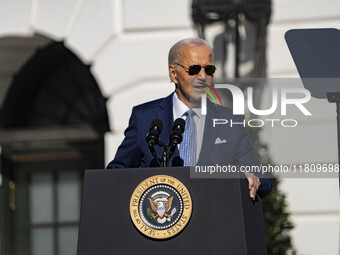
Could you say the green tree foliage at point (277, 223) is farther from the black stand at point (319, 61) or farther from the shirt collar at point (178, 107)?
the shirt collar at point (178, 107)

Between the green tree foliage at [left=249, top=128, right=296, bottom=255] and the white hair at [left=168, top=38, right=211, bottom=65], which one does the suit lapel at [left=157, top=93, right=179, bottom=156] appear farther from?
the green tree foliage at [left=249, top=128, right=296, bottom=255]

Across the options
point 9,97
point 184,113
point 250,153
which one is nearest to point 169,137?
point 184,113

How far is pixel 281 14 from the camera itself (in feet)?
24.8

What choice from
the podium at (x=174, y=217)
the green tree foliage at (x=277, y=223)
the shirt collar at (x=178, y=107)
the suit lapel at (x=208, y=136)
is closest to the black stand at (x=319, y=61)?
the suit lapel at (x=208, y=136)

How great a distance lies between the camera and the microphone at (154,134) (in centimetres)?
370

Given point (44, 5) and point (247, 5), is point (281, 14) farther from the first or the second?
point (44, 5)

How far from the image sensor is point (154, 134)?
12.2 ft

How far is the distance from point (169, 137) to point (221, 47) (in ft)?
12.7

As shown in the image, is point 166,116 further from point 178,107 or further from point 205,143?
point 205,143

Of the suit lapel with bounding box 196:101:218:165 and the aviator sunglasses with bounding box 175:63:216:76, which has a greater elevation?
the aviator sunglasses with bounding box 175:63:216:76

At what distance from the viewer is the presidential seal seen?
3.61 meters

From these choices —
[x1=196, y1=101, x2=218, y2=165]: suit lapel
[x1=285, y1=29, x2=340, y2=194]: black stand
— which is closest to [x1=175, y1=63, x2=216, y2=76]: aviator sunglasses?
[x1=196, y1=101, x2=218, y2=165]: suit lapel

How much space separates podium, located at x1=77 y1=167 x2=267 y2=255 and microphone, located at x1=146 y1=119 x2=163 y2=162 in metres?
0.12

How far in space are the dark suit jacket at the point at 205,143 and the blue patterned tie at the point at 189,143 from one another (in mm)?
A: 30
